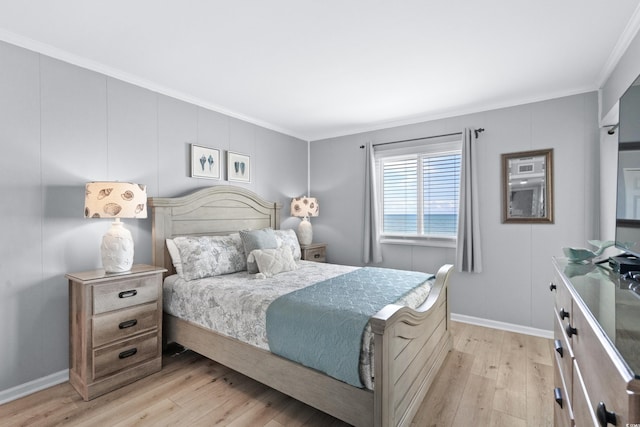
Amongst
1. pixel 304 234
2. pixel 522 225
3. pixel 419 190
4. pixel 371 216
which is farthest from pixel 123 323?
pixel 522 225

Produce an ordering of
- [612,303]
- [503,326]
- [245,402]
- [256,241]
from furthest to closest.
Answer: [503,326] < [256,241] < [245,402] < [612,303]

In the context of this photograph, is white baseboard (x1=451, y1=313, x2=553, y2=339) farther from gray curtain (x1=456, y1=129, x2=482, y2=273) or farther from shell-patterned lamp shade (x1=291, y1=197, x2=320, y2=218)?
shell-patterned lamp shade (x1=291, y1=197, x2=320, y2=218)

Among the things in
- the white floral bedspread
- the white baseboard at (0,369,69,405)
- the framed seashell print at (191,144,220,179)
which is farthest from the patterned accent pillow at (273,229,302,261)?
the white baseboard at (0,369,69,405)

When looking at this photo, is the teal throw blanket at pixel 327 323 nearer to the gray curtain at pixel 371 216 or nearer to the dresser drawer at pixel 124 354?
the dresser drawer at pixel 124 354

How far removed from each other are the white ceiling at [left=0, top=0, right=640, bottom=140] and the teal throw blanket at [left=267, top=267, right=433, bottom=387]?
1.81 metres

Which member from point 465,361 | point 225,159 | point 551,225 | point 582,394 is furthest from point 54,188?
point 551,225

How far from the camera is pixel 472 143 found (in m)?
3.49

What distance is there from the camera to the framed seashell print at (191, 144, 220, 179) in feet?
10.8

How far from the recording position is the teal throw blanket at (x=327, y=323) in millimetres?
1656

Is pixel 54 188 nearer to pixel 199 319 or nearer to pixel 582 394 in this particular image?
pixel 199 319

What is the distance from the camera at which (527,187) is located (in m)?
3.25

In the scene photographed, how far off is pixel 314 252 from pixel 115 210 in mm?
2553

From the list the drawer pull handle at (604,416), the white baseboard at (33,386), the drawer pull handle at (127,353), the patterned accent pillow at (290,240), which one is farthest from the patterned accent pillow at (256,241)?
the drawer pull handle at (604,416)

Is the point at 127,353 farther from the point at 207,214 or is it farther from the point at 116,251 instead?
the point at 207,214
